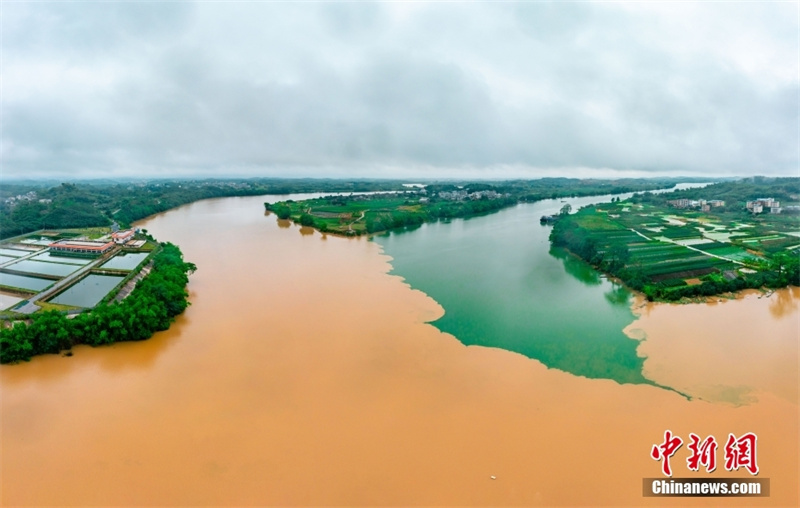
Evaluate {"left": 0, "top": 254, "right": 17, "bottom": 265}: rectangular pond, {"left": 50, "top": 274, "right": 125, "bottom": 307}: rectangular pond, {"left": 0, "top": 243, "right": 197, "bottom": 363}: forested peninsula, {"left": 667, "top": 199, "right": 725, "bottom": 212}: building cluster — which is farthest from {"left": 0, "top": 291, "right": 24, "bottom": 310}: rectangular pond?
{"left": 667, "top": 199, "right": 725, "bottom": 212}: building cluster

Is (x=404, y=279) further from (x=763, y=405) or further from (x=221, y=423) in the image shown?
(x=763, y=405)

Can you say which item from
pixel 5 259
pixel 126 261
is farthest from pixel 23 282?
pixel 5 259

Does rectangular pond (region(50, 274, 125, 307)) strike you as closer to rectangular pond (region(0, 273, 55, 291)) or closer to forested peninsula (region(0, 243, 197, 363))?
rectangular pond (region(0, 273, 55, 291))

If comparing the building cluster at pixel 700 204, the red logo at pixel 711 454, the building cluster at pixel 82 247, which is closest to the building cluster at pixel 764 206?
the building cluster at pixel 700 204

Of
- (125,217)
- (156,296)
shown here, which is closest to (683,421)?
(156,296)

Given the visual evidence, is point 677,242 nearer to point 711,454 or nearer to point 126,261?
point 711,454
